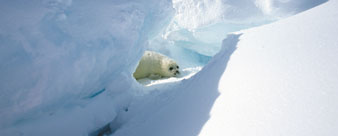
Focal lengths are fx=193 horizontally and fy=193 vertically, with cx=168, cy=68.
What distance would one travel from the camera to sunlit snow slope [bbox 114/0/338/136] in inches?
25.3

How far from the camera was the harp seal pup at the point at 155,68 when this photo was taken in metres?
4.02

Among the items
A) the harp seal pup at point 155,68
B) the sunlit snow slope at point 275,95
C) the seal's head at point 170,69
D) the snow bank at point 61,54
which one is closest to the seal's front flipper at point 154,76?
the harp seal pup at point 155,68

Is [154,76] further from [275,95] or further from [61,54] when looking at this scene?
[275,95]

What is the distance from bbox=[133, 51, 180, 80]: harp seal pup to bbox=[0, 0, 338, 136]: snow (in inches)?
79.4

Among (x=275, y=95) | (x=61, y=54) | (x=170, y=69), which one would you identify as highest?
(x=170, y=69)

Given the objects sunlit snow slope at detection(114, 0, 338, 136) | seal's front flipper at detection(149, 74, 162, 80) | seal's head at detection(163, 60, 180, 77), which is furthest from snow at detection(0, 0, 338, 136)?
seal's front flipper at detection(149, 74, 162, 80)

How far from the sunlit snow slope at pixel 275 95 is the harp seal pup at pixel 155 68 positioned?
8.34ft

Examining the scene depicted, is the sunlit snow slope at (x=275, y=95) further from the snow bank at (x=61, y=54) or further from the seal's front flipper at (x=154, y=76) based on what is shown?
the seal's front flipper at (x=154, y=76)

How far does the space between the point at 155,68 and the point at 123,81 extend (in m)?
2.26

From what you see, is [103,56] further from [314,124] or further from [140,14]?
[314,124]

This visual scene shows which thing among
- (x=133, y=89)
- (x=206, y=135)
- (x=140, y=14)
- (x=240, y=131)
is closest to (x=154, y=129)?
(x=206, y=135)

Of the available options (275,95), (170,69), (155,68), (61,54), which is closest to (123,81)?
(61,54)

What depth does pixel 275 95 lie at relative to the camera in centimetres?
80

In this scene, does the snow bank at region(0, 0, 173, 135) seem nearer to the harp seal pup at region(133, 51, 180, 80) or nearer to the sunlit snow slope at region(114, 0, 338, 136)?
the sunlit snow slope at region(114, 0, 338, 136)
